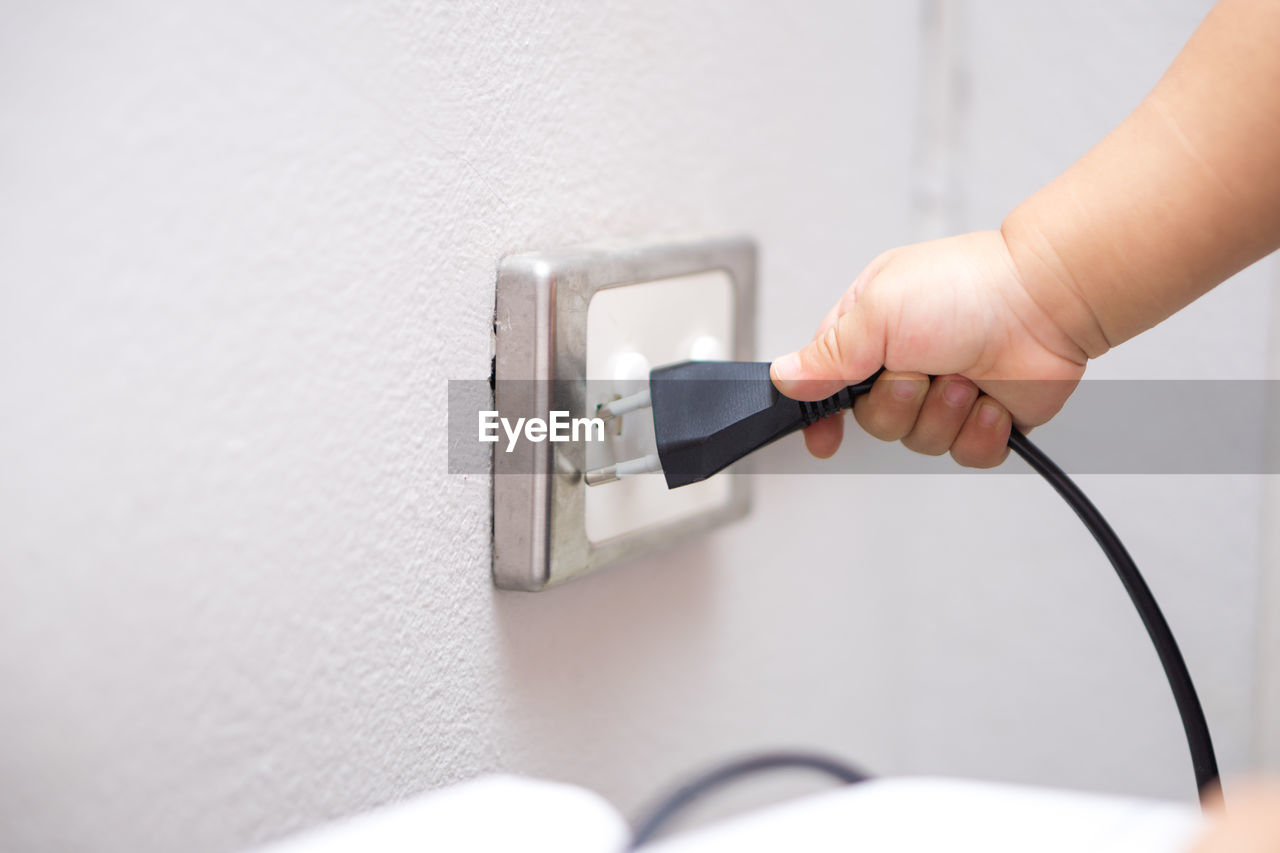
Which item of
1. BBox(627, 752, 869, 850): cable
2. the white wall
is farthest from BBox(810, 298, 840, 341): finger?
BBox(627, 752, 869, 850): cable

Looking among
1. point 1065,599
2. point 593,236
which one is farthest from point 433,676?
point 1065,599

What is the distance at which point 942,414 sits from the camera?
435 mm

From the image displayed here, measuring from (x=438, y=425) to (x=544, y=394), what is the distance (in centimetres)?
4

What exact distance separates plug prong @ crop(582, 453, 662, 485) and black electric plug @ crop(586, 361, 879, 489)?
0.02 m

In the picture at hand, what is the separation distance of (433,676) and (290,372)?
138mm

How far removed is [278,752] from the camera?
1.13ft

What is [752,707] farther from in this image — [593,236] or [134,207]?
[134,207]

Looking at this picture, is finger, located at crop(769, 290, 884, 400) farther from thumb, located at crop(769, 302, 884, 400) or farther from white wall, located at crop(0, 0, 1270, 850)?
white wall, located at crop(0, 0, 1270, 850)

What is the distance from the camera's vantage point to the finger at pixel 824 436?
1.46 ft

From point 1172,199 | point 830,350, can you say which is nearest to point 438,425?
point 830,350

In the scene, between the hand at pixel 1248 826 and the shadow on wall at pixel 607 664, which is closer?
the hand at pixel 1248 826

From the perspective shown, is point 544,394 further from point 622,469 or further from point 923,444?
point 923,444

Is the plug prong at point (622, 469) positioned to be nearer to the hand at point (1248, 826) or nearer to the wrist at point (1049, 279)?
the wrist at point (1049, 279)

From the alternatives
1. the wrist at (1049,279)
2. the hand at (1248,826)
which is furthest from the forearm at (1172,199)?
the hand at (1248,826)
